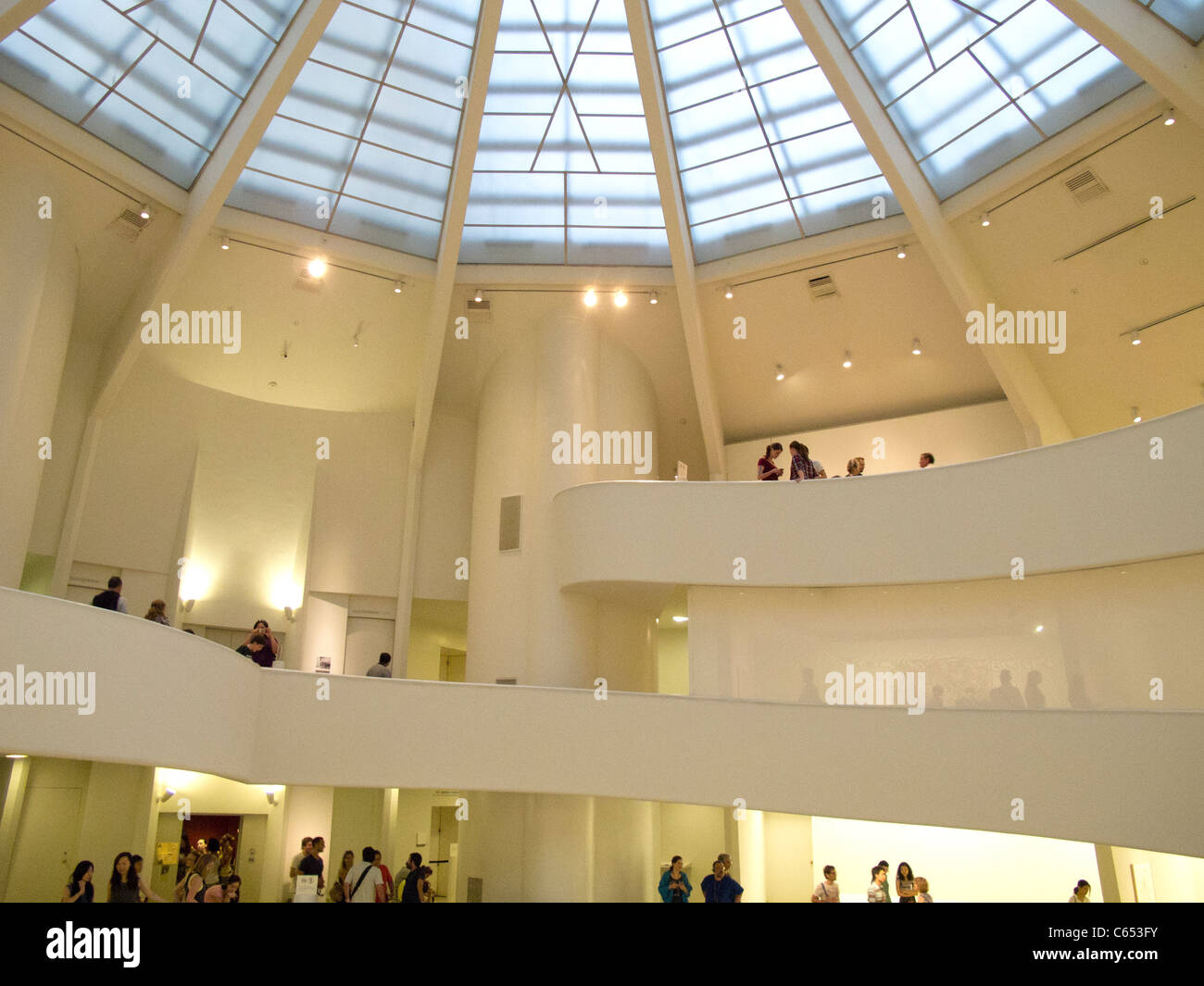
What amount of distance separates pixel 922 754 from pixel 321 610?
12956mm

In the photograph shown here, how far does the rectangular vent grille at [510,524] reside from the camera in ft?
65.4

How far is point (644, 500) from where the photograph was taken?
17.4m

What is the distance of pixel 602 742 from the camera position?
15.1 metres

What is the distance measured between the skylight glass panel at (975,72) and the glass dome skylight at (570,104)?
3 centimetres

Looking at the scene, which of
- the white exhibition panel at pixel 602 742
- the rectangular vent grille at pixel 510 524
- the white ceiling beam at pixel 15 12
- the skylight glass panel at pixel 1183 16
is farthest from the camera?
the rectangular vent grille at pixel 510 524

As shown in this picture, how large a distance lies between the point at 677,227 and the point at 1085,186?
6.97 meters

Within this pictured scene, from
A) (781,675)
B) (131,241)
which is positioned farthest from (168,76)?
(781,675)

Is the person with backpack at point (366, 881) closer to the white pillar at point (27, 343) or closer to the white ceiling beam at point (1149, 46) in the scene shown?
the white pillar at point (27, 343)

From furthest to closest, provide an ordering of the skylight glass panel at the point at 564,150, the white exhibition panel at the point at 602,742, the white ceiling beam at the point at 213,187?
the skylight glass panel at the point at 564,150, the white ceiling beam at the point at 213,187, the white exhibition panel at the point at 602,742

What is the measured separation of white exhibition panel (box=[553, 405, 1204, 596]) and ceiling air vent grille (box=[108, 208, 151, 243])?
9.30 m

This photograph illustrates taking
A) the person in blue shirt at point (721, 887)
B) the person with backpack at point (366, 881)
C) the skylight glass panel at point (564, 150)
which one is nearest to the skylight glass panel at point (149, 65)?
the skylight glass panel at point (564, 150)

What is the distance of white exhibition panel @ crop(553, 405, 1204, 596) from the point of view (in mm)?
13000

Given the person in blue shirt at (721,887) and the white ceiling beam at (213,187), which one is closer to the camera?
the person in blue shirt at (721,887)
